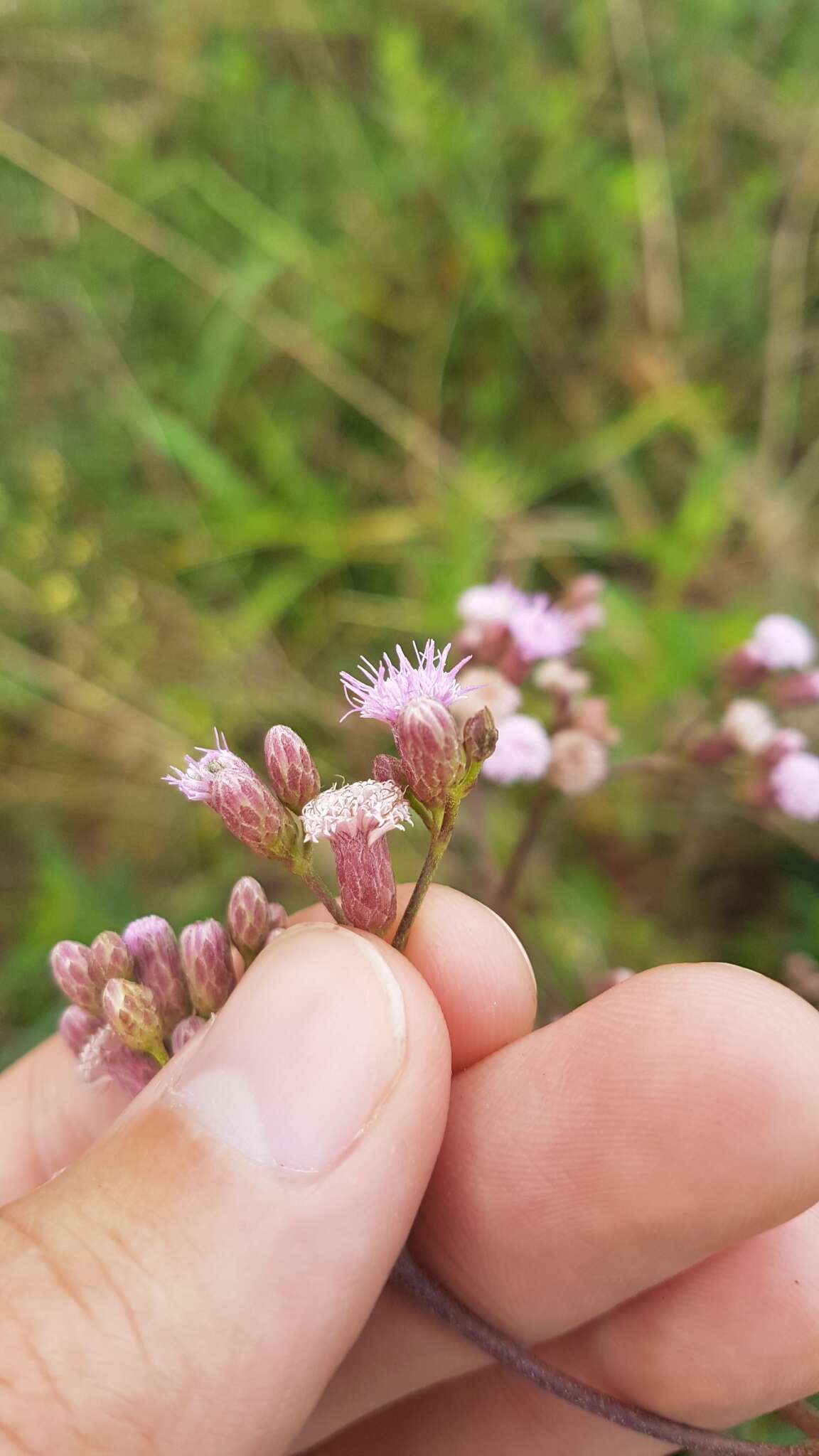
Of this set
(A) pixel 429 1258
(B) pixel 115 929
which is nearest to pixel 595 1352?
(A) pixel 429 1258

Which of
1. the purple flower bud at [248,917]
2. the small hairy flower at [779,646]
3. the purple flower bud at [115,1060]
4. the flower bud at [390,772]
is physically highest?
the small hairy flower at [779,646]

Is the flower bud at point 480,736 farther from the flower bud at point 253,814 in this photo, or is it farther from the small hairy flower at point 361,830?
the flower bud at point 253,814

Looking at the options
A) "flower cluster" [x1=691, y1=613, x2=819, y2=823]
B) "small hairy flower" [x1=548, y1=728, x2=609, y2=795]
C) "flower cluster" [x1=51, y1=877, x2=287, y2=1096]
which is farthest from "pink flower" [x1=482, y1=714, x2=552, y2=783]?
"flower cluster" [x1=51, y1=877, x2=287, y2=1096]

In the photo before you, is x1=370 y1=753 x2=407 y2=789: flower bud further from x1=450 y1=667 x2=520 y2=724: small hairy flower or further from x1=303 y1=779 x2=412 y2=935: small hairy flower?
x1=450 y1=667 x2=520 y2=724: small hairy flower

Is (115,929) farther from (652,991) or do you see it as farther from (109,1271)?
(652,991)

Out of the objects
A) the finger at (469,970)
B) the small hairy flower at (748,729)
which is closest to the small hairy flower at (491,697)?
the finger at (469,970)

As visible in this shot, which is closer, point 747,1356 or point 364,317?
point 747,1356
